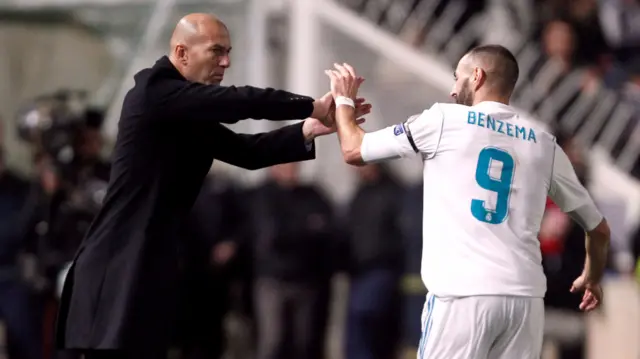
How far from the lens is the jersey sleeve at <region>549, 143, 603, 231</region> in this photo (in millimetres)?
5969

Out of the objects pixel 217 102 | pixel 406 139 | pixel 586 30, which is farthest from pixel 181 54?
pixel 586 30

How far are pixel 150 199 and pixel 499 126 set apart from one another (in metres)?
1.59

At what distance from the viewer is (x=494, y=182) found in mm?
5711

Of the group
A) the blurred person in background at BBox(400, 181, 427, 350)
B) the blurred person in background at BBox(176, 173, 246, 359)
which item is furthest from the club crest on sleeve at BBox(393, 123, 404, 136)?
the blurred person in background at BBox(176, 173, 246, 359)

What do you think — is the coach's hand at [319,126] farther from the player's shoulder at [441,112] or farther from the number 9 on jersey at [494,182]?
the number 9 on jersey at [494,182]

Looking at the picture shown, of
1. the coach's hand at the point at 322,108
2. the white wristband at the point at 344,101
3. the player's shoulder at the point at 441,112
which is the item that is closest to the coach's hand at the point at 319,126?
the coach's hand at the point at 322,108

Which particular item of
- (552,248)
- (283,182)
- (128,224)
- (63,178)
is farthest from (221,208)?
(128,224)

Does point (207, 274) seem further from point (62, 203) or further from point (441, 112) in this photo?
point (441, 112)

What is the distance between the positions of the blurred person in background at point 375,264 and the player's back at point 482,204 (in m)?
5.79

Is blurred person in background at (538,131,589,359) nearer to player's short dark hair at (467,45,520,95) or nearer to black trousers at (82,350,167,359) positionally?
player's short dark hair at (467,45,520,95)

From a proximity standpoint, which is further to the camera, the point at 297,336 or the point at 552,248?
the point at 297,336

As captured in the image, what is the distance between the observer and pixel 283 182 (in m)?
12.0

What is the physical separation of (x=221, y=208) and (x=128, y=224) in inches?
250

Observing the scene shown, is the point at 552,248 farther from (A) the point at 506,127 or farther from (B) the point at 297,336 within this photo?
(A) the point at 506,127
